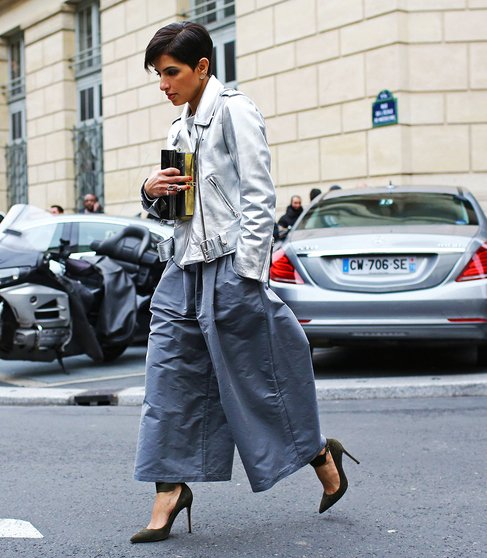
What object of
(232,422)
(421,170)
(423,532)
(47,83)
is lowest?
(423,532)

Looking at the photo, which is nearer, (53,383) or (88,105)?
(53,383)

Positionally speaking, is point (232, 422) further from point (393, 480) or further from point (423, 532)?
point (393, 480)

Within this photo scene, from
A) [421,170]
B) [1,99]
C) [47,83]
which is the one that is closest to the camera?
[421,170]

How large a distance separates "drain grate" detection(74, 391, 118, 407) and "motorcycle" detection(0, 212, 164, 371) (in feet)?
2.91

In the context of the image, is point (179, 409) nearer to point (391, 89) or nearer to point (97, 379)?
point (97, 379)

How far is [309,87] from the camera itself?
53.5ft

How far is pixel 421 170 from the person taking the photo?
14922mm

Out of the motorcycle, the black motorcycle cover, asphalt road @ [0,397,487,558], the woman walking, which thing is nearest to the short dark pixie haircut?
the woman walking

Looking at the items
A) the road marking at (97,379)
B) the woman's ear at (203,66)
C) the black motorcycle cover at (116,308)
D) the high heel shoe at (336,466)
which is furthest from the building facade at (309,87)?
the woman's ear at (203,66)

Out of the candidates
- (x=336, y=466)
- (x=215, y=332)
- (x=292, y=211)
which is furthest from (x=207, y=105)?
(x=292, y=211)

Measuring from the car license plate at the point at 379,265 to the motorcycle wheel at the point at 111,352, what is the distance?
2496mm

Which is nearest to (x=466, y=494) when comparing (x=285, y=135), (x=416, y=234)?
(x=416, y=234)

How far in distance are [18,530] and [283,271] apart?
13.2 feet

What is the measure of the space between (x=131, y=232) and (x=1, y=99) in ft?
58.0
